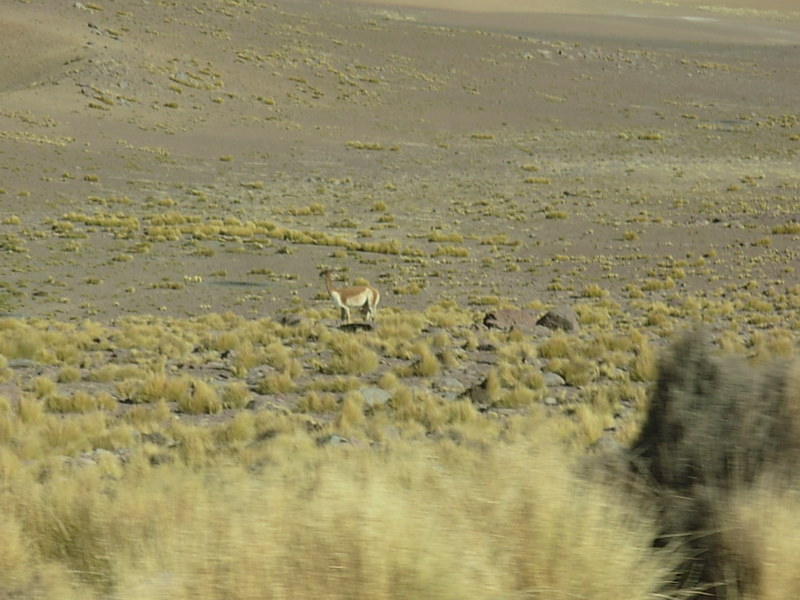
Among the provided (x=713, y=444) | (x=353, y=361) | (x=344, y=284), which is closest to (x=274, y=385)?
(x=353, y=361)

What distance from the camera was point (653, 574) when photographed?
4.25 m

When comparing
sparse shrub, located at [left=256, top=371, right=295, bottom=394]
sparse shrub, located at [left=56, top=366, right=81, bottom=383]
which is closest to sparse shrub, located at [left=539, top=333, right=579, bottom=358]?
sparse shrub, located at [left=256, top=371, right=295, bottom=394]

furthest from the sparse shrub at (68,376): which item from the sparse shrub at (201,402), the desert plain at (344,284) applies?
the sparse shrub at (201,402)

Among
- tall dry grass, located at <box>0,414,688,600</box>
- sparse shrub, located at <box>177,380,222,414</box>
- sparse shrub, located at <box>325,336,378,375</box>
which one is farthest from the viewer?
sparse shrub, located at <box>325,336,378,375</box>

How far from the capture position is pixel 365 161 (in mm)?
51562

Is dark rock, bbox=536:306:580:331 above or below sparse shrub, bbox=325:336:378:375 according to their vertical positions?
below

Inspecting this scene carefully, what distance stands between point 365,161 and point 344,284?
83.7 feet

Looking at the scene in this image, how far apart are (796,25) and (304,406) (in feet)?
603

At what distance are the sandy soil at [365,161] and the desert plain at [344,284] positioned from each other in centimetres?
25

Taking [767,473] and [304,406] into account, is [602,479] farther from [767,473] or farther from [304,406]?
[304,406]

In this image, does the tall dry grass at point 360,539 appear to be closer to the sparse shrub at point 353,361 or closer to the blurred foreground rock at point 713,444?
the blurred foreground rock at point 713,444

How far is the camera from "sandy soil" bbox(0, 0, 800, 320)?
1117 inches

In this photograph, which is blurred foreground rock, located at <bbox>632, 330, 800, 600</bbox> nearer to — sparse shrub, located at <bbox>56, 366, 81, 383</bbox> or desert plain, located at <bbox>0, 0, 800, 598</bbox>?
desert plain, located at <bbox>0, 0, 800, 598</bbox>

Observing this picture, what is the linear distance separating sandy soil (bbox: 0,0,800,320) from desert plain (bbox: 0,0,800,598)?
0.25 metres
